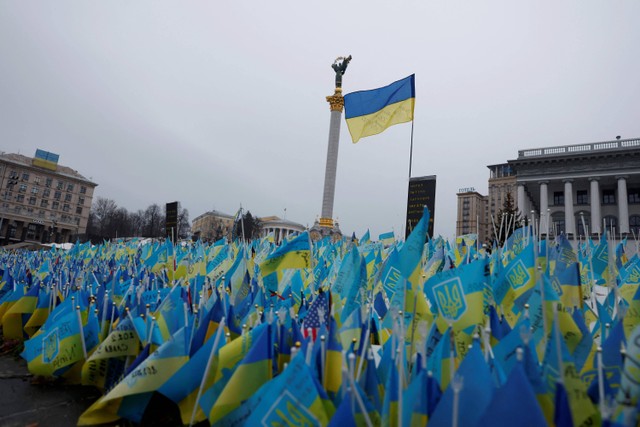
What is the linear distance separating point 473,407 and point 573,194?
150ft

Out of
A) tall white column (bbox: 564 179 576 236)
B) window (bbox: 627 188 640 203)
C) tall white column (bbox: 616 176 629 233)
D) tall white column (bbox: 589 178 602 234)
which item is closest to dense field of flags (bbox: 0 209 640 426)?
tall white column (bbox: 564 179 576 236)

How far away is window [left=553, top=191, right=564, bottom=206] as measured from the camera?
3998 cm

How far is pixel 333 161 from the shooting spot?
28984 millimetres

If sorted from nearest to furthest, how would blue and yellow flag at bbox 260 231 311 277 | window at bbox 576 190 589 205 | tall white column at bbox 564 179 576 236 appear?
blue and yellow flag at bbox 260 231 311 277, tall white column at bbox 564 179 576 236, window at bbox 576 190 589 205

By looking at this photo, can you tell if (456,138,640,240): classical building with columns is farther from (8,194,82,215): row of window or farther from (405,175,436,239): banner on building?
(8,194,82,215): row of window

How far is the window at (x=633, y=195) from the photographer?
123ft

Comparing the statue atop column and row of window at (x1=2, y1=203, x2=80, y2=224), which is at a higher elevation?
the statue atop column

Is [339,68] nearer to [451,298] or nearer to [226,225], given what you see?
[451,298]

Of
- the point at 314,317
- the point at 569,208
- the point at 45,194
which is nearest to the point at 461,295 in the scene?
the point at 314,317

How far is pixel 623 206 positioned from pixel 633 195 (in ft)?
19.0

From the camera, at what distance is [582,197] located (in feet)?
128

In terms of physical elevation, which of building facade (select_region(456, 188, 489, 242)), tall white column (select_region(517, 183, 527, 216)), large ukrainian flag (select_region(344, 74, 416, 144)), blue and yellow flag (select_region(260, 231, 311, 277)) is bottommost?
blue and yellow flag (select_region(260, 231, 311, 277))

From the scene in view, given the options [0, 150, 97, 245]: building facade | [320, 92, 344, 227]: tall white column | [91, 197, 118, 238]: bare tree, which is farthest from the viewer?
[91, 197, 118, 238]: bare tree

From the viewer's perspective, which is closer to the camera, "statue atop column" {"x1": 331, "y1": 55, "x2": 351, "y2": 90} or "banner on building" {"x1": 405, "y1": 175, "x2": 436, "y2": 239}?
"banner on building" {"x1": 405, "y1": 175, "x2": 436, "y2": 239}
